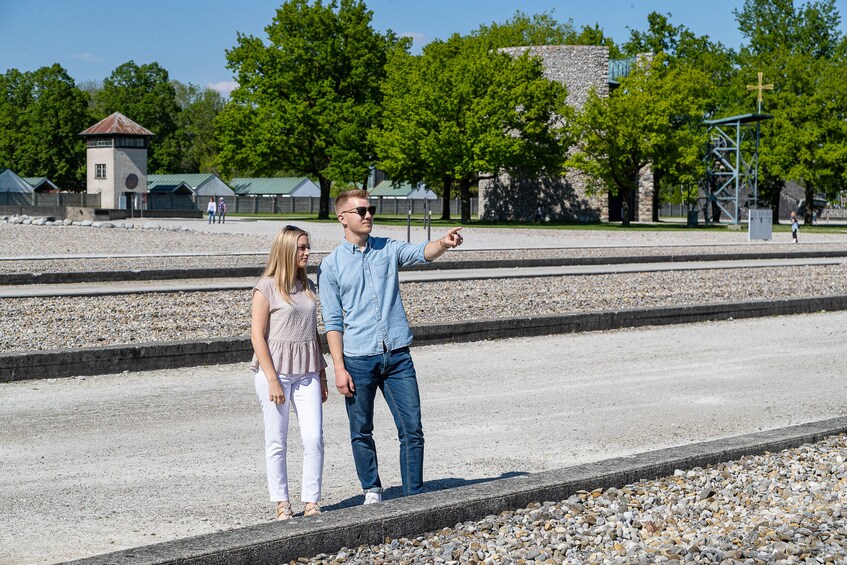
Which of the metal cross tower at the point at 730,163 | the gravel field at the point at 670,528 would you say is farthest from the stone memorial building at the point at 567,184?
the gravel field at the point at 670,528

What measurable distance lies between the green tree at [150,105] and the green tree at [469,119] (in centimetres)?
4987

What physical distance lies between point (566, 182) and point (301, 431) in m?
64.9

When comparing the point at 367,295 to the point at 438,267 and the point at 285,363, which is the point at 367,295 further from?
the point at 438,267

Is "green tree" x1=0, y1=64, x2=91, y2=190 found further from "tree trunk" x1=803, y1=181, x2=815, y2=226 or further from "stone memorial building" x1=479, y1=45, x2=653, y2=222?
"tree trunk" x1=803, y1=181, x2=815, y2=226

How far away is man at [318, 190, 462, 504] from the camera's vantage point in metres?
5.43

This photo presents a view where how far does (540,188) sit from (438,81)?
11983mm

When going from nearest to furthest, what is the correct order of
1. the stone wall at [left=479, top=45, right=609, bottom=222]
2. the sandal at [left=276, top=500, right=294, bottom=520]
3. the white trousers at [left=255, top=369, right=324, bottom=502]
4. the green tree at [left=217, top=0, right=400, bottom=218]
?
the sandal at [left=276, top=500, right=294, bottom=520]
the white trousers at [left=255, top=369, right=324, bottom=502]
the green tree at [left=217, top=0, right=400, bottom=218]
the stone wall at [left=479, top=45, right=609, bottom=222]

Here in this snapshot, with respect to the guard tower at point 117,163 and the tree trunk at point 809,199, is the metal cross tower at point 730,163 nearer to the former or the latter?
the tree trunk at point 809,199

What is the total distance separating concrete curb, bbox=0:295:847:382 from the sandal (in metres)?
5.03

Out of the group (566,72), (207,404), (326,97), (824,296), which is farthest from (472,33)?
(207,404)

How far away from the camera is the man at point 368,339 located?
5.43m

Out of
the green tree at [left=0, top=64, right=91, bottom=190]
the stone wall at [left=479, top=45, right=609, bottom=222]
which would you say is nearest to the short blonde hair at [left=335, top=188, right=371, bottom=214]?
the stone wall at [left=479, top=45, right=609, bottom=222]

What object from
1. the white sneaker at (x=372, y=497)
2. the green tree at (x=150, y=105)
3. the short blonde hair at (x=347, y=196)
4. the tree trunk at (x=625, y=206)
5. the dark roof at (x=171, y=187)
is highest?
the green tree at (x=150, y=105)

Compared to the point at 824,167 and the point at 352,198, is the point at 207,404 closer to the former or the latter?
the point at 352,198
